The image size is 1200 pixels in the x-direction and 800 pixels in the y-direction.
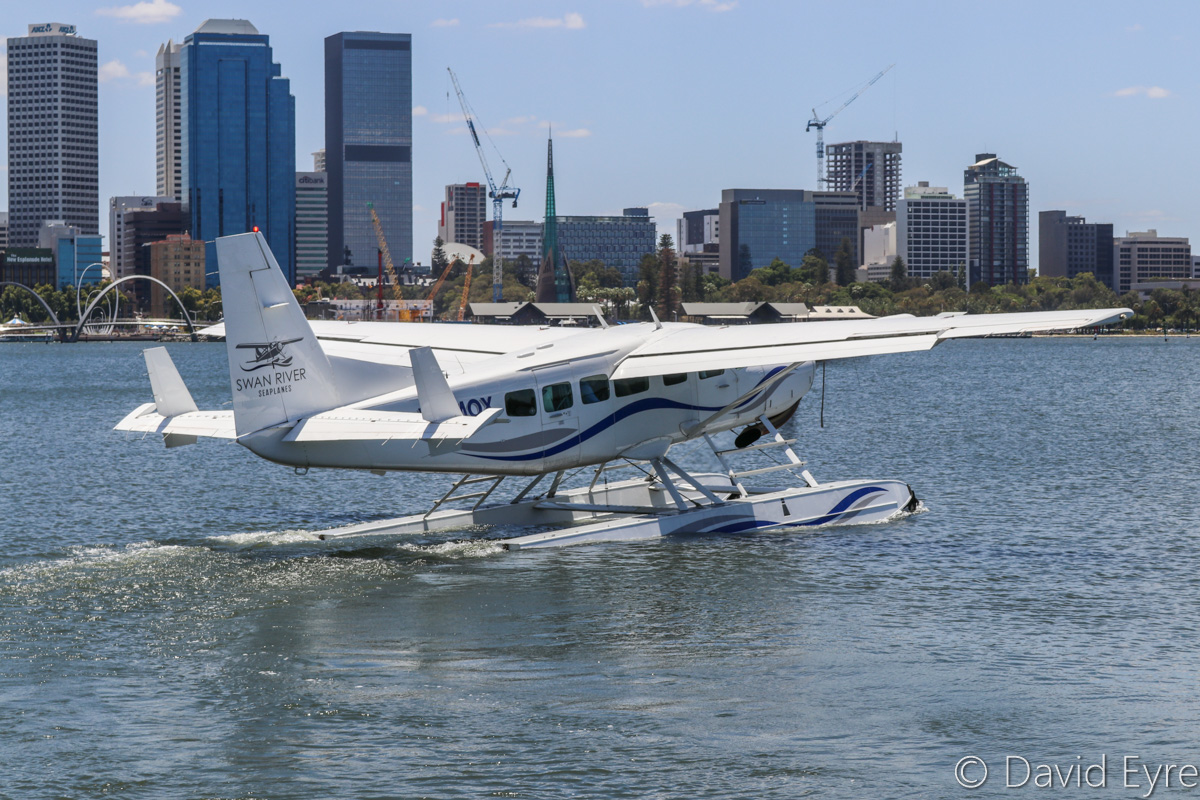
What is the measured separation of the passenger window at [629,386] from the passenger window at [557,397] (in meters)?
0.84

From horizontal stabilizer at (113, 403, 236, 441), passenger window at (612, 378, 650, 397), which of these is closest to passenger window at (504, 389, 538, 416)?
passenger window at (612, 378, 650, 397)

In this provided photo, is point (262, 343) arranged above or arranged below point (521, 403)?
above

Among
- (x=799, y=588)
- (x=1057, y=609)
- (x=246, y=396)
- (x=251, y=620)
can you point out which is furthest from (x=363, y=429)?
(x=1057, y=609)

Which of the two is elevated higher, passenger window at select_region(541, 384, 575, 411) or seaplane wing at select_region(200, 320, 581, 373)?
seaplane wing at select_region(200, 320, 581, 373)

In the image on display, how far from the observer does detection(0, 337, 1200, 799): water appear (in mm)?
10805

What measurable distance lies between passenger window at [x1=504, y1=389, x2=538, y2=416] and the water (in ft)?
7.16

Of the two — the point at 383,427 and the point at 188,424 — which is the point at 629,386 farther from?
the point at 188,424

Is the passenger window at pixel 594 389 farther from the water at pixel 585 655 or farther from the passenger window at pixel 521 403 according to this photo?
the water at pixel 585 655

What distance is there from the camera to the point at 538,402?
63.2 feet

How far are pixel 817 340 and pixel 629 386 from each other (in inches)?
116

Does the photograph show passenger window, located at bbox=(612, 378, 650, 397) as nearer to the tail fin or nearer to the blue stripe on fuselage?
the blue stripe on fuselage

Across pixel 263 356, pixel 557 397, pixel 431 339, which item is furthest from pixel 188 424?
pixel 431 339

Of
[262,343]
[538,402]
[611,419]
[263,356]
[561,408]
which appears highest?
[262,343]

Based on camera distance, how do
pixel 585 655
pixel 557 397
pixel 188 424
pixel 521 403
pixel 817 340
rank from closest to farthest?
pixel 585 655 < pixel 188 424 < pixel 521 403 < pixel 817 340 < pixel 557 397
